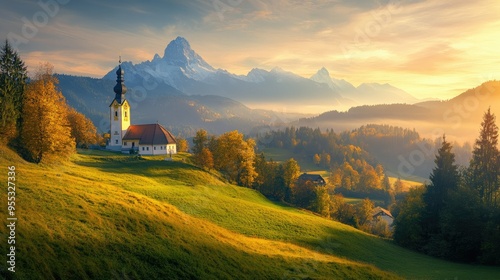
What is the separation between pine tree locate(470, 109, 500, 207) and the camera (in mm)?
61969

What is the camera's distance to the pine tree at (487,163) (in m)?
62.0

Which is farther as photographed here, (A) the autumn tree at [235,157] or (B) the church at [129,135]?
(B) the church at [129,135]

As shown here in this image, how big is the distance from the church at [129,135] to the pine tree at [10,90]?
45.8 m

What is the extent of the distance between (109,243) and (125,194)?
12.1m

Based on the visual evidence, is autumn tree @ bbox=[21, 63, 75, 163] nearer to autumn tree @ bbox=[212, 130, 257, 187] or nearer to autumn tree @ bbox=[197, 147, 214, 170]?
autumn tree @ bbox=[197, 147, 214, 170]

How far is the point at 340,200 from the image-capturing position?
4151 inches

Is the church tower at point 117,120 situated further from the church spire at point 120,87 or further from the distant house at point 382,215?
the distant house at point 382,215

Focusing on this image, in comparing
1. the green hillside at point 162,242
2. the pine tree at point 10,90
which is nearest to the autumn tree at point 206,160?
the green hillside at point 162,242

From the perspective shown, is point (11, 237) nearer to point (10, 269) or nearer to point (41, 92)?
point (10, 269)

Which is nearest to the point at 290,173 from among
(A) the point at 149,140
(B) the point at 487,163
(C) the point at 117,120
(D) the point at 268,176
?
(D) the point at 268,176

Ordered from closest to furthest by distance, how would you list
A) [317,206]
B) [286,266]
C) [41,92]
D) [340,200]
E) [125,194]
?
[286,266] → [125,194] → [41,92] → [317,206] → [340,200]

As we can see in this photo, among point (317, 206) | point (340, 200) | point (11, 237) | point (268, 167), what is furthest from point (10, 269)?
point (340, 200)

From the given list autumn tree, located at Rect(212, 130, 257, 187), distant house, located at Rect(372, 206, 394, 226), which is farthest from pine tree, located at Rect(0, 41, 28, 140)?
distant house, located at Rect(372, 206, 394, 226)

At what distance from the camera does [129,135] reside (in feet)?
341
